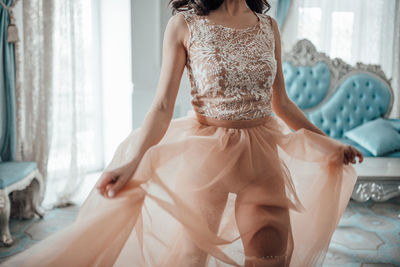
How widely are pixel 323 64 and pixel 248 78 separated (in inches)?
125

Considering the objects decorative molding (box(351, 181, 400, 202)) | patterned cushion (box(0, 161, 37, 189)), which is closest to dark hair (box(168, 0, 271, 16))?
patterned cushion (box(0, 161, 37, 189))

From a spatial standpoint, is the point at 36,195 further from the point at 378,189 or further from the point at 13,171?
the point at 378,189

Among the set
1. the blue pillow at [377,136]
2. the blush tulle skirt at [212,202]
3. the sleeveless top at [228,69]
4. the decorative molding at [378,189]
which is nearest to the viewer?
the blush tulle skirt at [212,202]

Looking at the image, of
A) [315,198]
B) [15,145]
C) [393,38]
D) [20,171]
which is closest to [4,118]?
[15,145]

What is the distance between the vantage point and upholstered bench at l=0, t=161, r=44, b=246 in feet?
7.93

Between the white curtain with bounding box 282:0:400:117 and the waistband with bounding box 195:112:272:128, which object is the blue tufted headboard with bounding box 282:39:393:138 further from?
the waistband with bounding box 195:112:272:128

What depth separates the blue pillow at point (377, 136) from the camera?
3447 mm

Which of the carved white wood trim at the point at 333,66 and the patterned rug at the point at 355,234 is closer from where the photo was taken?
A: the patterned rug at the point at 355,234

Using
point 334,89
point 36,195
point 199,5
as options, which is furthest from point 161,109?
point 334,89

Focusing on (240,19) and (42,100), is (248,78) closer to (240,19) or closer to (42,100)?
(240,19)

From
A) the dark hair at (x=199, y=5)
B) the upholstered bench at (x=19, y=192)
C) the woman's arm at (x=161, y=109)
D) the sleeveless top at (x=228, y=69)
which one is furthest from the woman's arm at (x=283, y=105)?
the upholstered bench at (x=19, y=192)

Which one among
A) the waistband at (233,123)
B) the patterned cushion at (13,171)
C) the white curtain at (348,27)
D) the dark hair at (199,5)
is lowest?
the patterned cushion at (13,171)

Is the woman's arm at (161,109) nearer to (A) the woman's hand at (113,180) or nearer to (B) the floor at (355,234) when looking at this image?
(A) the woman's hand at (113,180)

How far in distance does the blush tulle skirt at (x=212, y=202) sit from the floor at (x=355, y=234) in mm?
1326
